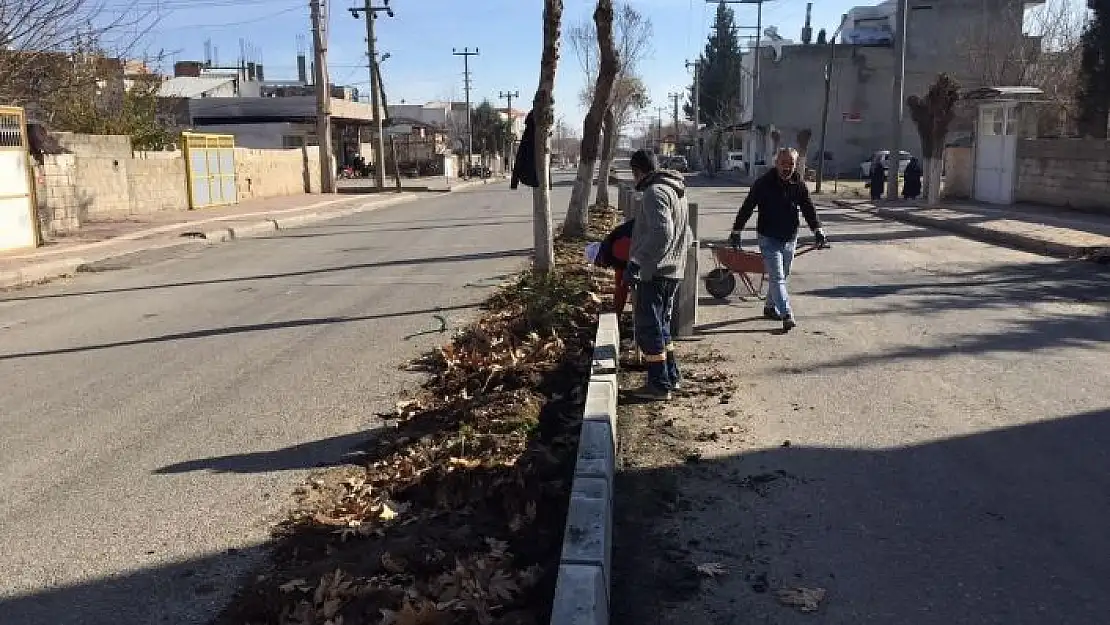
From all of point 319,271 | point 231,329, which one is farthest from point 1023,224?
point 231,329

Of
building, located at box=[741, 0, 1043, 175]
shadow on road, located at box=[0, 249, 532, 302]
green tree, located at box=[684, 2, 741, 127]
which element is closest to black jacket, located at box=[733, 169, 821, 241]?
shadow on road, located at box=[0, 249, 532, 302]

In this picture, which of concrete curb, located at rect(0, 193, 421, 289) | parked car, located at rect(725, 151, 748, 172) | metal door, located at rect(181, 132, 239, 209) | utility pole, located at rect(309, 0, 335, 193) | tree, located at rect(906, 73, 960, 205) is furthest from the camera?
parked car, located at rect(725, 151, 748, 172)

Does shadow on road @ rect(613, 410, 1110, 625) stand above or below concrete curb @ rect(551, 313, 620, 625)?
below

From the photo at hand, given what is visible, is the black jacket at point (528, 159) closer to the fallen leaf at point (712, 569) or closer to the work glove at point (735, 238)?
the work glove at point (735, 238)

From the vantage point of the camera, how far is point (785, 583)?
13.5ft

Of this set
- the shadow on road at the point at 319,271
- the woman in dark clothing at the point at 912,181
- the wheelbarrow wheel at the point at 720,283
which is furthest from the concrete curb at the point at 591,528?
the woman in dark clothing at the point at 912,181

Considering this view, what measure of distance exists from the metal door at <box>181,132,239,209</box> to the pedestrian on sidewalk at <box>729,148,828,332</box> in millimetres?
24258

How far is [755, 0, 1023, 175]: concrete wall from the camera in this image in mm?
59781

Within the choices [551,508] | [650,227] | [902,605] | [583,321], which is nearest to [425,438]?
[551,508]

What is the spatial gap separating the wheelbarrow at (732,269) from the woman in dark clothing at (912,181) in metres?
21.7

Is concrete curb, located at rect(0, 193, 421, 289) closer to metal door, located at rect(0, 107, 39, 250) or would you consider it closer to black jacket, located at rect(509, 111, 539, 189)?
metal door, located at rect(0, 107, 39, 250)

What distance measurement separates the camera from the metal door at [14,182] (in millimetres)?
17234

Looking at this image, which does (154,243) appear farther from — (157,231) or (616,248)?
(616,248)

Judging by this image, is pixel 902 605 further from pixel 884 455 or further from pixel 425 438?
pixel 425 438
